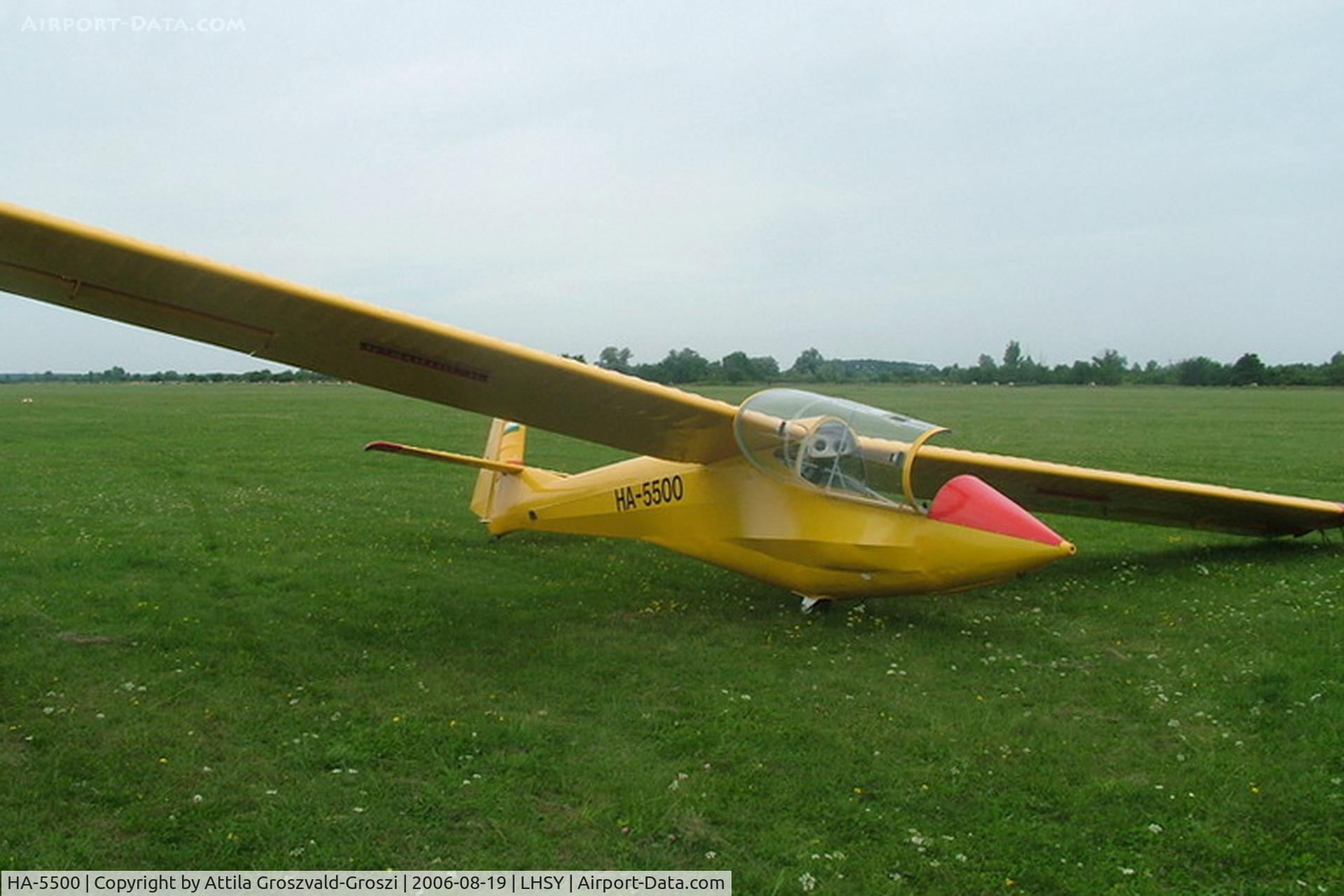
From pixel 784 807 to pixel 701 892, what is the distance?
31.2 inches

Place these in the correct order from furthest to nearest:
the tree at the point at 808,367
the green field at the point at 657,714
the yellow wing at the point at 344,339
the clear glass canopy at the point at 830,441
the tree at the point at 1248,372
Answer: the tree at the point at 1248,372, the tree at the point at 808,367, the clear glass canopy at the point at 830,441, the yellow wing at the point at 344,339, the green field at the point at 657,714

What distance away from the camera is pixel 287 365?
23.1 ft

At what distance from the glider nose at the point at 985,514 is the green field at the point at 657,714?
0.94m

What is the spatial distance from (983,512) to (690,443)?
2588 millimetres

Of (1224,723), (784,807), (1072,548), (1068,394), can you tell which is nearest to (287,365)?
(784,807)

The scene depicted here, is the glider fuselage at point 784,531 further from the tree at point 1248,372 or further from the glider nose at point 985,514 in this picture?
the tree at point 1248,372

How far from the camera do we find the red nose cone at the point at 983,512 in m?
6.66

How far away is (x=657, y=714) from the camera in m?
5.80

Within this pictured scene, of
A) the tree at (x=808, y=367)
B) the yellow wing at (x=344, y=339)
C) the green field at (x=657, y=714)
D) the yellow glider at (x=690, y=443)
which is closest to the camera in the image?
the green field at (x=657, y=714)

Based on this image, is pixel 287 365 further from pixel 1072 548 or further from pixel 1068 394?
pixel 1068 394

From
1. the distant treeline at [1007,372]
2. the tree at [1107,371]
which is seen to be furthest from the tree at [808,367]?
the tree at [1107,371]

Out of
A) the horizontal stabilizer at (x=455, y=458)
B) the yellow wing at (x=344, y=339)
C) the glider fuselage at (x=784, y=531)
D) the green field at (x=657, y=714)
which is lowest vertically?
the green field at (x=657, y=714)

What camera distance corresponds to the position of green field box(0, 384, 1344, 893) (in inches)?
166

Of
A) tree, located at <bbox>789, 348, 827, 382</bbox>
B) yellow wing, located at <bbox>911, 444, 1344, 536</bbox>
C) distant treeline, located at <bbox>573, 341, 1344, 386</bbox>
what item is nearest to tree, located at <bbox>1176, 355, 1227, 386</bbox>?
distant treeline, located at <bbox>573, 341, 1344, 386</bbox>
